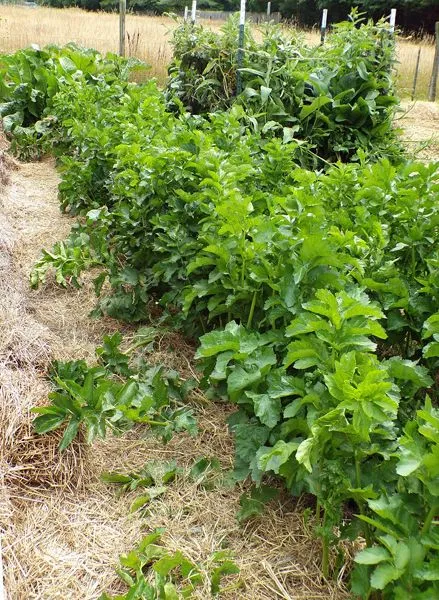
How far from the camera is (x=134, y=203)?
3652 millimetres

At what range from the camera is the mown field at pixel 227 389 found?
195 cm

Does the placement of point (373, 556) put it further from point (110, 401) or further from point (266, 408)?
point (110, 401)

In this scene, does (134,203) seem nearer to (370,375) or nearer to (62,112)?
(370,375)

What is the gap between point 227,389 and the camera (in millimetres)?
2420

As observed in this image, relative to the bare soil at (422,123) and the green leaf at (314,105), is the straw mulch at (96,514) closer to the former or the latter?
the green leaf at (314,105)

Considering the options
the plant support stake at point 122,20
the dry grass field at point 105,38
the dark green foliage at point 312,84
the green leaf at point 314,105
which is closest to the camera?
the green leaf at point 314,105

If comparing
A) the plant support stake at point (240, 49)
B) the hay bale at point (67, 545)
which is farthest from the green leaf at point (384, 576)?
the plant support stake at point (240, 49)

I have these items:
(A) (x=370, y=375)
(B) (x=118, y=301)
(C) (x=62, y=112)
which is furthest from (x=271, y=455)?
(C) (x=62, y=112)

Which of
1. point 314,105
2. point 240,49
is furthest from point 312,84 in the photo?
point 240,49

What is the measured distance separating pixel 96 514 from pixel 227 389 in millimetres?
612

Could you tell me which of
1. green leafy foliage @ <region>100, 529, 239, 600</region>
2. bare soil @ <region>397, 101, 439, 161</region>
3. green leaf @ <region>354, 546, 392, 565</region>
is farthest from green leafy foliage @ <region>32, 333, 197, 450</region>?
bare soil @ <region>397, 101, 439, 161</region>

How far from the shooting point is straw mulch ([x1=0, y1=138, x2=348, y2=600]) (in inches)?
82.7

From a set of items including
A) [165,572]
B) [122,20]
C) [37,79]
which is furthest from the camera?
[122,20]

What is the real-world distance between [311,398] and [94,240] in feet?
7.79
